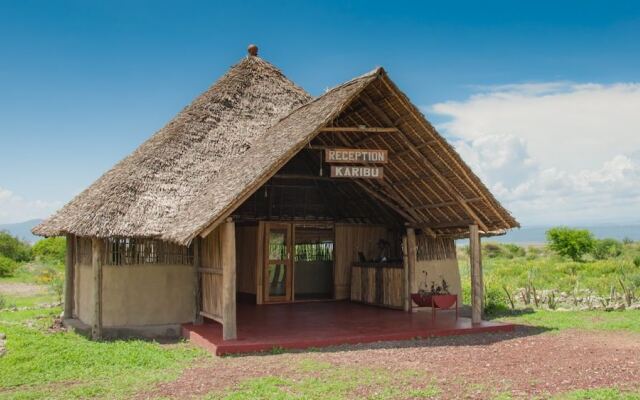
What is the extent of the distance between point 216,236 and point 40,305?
336 inches

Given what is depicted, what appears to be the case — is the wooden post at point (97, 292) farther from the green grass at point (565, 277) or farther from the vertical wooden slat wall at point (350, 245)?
the green grass at point (565, 277)

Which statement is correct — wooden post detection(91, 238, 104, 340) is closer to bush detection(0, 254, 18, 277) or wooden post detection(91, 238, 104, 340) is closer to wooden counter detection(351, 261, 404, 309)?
wooden counter detection(351, 261, 404, 309)

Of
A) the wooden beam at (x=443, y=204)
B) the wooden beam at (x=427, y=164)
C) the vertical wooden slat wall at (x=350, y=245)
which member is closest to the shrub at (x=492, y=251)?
the vertical wooden slat wall at (x=350, y=245)

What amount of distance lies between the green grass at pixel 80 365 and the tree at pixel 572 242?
2501cm

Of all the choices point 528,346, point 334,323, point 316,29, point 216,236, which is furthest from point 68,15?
point 528,346

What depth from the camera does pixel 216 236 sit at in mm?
11438

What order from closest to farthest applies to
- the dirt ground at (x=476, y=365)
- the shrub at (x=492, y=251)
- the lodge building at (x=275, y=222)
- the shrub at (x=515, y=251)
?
the dirt ground at (x=476, y=365) < the lodge building at (x=275, y=222) < the shrub at (x=492, y=251) < the shrub at (x=515, y=251)

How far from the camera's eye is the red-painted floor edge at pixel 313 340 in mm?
9609

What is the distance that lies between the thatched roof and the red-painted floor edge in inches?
66.7

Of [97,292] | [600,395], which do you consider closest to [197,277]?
[97,292]

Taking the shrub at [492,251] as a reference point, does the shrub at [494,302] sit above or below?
below

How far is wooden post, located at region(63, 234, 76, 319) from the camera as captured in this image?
1395cm

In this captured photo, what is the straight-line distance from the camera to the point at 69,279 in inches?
555

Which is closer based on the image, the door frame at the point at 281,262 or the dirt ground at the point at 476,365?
the dirt ground at the point at 476,365
